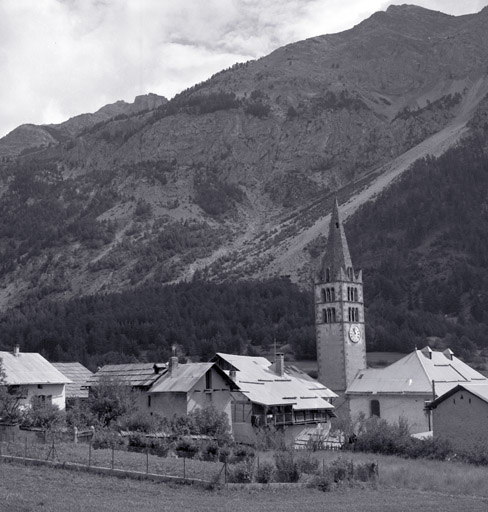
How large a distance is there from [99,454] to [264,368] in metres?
38.9

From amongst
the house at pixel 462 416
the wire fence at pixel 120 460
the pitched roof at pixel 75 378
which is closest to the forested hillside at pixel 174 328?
the pitched roof at pixel 75 378

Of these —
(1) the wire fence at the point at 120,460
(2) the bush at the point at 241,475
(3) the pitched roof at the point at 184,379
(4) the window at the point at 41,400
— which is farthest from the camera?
(3) the pitched roof at the point at 184,379

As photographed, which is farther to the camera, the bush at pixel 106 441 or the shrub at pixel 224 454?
the bush at pixel 106 441

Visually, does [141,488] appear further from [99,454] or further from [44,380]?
[44,380]

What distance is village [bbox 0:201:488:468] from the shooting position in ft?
204

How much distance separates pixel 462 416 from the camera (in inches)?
2419

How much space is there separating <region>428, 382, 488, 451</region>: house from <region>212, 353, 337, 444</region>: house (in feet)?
39.3

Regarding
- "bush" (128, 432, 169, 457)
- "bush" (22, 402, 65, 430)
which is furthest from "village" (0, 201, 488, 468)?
"bush" (128, 432, 169, 457)

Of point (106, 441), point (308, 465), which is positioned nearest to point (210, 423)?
point (106, 441)

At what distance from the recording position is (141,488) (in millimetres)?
36469

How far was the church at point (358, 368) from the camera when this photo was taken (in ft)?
277

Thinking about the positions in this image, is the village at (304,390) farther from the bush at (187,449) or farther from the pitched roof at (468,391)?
the bush at (187,449)

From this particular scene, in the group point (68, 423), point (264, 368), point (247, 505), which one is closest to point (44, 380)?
point (68, 423)

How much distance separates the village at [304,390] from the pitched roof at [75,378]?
151 mm
